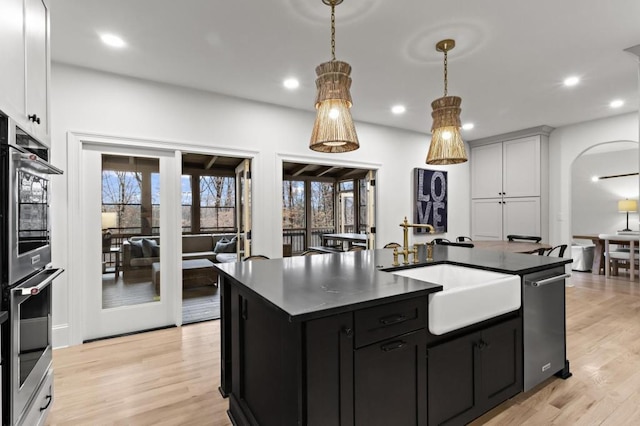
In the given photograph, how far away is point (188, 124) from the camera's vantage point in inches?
147

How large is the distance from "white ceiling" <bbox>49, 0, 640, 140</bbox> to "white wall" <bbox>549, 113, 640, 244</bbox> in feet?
3.21

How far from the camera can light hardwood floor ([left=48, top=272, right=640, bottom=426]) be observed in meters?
2.04

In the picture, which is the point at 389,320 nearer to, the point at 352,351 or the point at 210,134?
the point at 352,351

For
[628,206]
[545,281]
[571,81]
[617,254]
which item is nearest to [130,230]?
[545,281]

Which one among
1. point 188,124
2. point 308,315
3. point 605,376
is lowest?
point 605,376

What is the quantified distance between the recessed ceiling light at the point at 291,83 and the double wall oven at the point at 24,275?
235 cm

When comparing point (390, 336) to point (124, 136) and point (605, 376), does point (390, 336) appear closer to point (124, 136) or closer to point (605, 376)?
point (605, 376)

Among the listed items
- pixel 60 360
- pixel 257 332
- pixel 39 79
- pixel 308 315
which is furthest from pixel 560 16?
pixel 60 360

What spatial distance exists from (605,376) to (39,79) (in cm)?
424

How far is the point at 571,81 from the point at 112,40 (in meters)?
4.61

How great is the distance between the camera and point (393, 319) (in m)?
1.50

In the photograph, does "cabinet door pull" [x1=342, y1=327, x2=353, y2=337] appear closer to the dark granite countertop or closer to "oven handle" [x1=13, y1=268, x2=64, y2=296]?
the dark granite countertop

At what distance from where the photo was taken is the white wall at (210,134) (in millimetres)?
3104

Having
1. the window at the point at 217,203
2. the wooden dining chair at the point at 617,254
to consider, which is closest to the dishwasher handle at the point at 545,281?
the wooden dining chair at the point at 617,254
